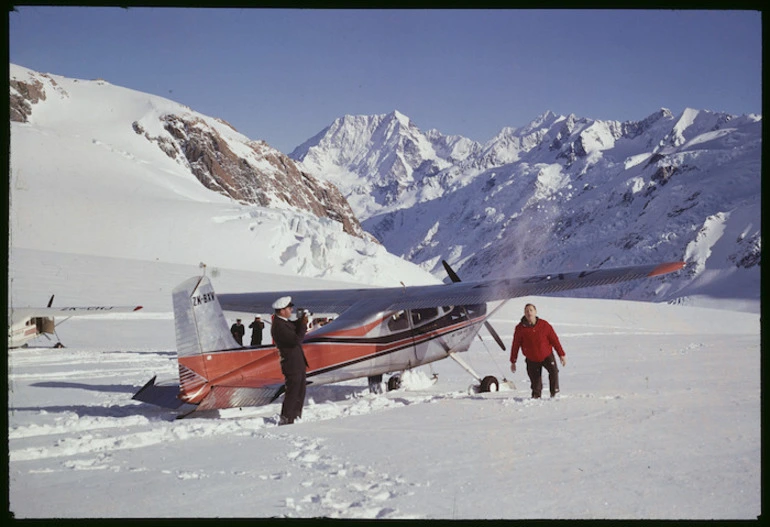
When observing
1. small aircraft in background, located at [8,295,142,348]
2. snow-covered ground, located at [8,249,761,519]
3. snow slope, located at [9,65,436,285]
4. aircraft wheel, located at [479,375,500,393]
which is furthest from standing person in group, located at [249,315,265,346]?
snow slope, located at [9,65,436,285]

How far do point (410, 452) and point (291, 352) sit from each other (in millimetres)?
2791

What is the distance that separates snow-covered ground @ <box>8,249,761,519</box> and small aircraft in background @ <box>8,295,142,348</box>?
3573 mm

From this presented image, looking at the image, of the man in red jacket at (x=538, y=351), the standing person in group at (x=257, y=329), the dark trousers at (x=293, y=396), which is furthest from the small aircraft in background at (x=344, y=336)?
the standing person in group at (x=257, y=329)

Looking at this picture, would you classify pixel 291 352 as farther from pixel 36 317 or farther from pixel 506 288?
pixel 36 317

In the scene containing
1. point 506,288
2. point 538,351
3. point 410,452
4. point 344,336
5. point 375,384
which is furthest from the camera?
point 375,384

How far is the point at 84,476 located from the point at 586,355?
645 inches

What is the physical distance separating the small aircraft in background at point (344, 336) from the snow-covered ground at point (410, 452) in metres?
0.37

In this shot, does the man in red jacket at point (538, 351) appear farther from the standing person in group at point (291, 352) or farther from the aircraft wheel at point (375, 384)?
the standing person in group at point (291, 352)

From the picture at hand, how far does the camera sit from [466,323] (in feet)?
41.5

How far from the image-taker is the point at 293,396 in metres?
8.66

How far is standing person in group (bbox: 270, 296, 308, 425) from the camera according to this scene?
8680 millimetres

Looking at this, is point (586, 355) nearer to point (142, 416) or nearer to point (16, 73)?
point (142, 416)

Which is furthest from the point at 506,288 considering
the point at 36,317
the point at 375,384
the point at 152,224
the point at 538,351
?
the point at 152,224

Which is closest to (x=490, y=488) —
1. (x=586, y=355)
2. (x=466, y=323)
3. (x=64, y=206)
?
(x=466, y=323)
